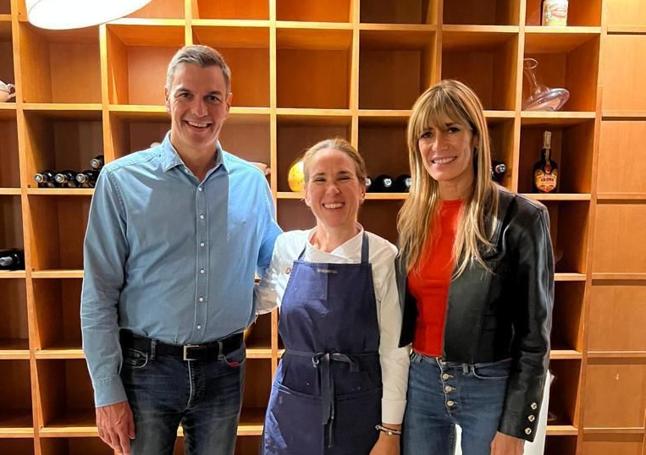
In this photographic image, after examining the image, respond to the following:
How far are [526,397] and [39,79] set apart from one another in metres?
2.44

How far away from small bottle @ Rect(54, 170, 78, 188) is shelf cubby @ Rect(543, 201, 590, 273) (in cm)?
233

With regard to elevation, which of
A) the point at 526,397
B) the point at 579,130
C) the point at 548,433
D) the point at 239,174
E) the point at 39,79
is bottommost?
the point at 548,433

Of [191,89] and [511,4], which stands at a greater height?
[511,4]

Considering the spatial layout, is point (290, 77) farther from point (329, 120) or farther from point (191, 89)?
point (191, 89)

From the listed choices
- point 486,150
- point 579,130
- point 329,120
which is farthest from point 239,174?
point 579,130

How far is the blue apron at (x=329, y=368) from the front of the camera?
1.27m

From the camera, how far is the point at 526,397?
1198 millimetres

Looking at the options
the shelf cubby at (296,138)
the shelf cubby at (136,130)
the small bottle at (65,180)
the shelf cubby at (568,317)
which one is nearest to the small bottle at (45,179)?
the small bottle at (65,180)

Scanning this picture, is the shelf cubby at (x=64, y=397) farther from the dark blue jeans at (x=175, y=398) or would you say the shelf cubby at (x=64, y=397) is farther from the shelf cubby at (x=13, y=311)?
the dark blue jeans at (x=175, y=398)

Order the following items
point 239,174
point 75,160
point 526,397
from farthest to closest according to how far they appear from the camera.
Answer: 1. point 75,160
2. point 239,174
3. point 526,397

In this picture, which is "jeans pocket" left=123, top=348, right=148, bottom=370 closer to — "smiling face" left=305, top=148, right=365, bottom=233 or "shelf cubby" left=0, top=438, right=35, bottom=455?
"smiling face" left=305, top=148, right=365, bottom=233

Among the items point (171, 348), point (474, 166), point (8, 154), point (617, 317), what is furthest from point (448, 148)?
point (8, 154)

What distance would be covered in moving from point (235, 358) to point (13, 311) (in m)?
1.67

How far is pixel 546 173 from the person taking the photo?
2301 mm
